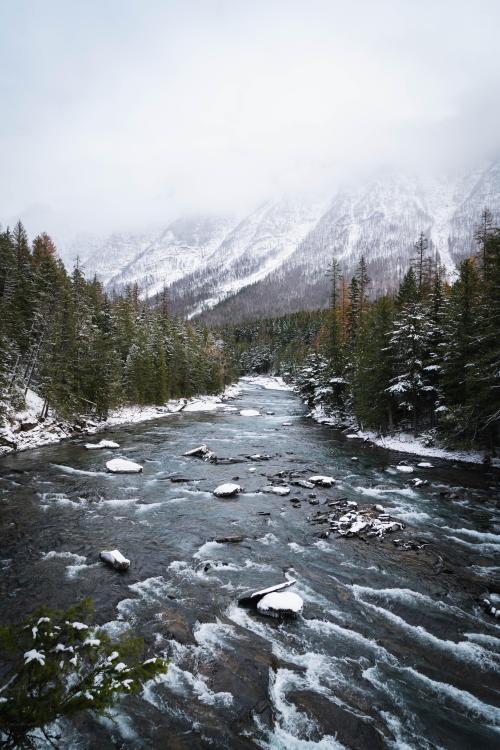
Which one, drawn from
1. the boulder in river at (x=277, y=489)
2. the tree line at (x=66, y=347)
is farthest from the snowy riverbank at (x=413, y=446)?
the tree line at (x=66, y=347)

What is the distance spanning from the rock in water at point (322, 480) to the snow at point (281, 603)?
12466mm

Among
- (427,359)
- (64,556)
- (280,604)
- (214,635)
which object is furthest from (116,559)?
(427,359)

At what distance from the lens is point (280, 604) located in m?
12.0

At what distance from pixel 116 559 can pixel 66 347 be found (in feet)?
107

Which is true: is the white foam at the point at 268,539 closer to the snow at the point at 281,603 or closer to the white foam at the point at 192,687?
the snow at the point at 281,603

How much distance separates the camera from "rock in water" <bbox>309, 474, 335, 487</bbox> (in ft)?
80.4

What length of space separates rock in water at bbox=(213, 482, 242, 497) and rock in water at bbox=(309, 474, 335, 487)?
16.5 feet

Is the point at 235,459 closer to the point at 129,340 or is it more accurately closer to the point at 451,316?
the point at 451,316

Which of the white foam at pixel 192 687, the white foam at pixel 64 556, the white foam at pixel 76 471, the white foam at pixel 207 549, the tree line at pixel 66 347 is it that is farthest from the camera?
the tree line at pixel 66 347

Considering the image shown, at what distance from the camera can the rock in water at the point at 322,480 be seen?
80.4ft

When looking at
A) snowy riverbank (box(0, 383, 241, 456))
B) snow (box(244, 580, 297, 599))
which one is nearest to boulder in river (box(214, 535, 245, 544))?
snow (box(244, 580, 297, 599))

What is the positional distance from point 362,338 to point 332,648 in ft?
Answer: 124

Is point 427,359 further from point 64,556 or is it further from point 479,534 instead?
point 64,556

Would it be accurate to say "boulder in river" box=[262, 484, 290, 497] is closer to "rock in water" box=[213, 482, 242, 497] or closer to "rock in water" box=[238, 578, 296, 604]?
"rock in water" box=[213, 482, 242, 497]
